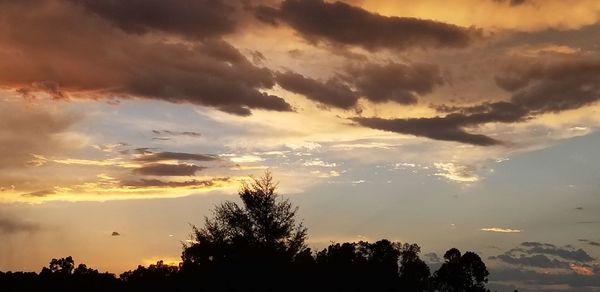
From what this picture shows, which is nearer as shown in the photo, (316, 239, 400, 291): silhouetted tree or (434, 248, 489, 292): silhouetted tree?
(316, 239, 400, 291): silhouetted tree

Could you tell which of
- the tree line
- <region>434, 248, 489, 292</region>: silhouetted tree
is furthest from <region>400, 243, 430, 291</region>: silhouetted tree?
the tree line

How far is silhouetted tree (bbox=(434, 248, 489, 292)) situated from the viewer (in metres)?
135

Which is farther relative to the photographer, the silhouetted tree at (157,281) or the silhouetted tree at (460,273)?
the silhouetted tree at (460,273)

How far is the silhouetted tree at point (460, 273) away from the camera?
13512 centimetres

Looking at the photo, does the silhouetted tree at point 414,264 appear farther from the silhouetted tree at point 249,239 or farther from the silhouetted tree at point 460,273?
the silhouetted tree at point 249,239

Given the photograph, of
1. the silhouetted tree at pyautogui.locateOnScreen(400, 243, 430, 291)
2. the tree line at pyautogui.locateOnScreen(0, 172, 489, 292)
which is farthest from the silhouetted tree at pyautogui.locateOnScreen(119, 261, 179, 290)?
the silhouetted tree at pyautogui.locateOnScreen(400, 243, 430, 291)

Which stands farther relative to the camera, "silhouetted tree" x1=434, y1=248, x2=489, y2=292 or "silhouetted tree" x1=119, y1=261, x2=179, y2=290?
"silhouetted tree" x1=434, y1=248, x2=489, y2=292

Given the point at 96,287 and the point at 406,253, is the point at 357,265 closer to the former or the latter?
the point at 96,287

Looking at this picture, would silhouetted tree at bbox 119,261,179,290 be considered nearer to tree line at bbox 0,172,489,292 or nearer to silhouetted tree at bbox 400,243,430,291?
tree line at bbox 0,172,489,292

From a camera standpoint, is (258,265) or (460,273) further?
(460,273)

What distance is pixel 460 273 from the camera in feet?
452

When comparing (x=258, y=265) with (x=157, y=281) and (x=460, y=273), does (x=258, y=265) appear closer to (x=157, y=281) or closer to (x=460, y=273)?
(x=157, y=281)

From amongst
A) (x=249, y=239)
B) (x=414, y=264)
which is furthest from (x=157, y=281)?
(x=414, y=264)

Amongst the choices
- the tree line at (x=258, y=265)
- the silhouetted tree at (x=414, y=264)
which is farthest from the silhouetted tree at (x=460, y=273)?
the tree line at (x=258, y=265)
